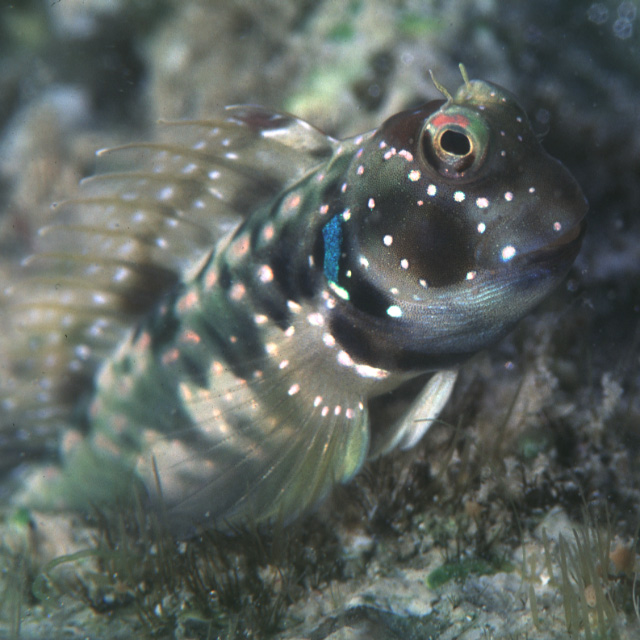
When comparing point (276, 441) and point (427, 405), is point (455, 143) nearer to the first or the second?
point (427, 405)

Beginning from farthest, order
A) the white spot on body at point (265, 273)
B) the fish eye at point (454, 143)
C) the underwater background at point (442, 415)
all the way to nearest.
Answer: the white spot on body at point (265, 273)
the underwater background at point (442, 415)
the fish eye at point (454, 143)

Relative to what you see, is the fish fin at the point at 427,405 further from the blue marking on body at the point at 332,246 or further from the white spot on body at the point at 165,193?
the white spot on body at the point at 165,193

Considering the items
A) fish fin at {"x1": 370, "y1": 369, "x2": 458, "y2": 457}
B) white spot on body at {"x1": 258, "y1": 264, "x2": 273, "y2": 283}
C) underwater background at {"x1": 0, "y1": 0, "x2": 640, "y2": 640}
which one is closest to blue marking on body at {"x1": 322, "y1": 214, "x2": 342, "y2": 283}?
white spot on body at {"x1": 258, "y1": 264, "x2": 273, "y2": 283}

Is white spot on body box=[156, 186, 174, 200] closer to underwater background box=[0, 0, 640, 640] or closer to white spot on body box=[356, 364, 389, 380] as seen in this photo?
underwater background box=[0, 0, 640, 640]

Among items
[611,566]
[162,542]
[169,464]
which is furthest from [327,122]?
[611,566]

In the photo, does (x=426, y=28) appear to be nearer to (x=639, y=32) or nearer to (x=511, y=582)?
(x=639, y=32)

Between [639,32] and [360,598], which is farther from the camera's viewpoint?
[639,32]

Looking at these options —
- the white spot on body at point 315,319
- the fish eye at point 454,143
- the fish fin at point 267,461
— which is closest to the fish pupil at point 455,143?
the fish eye at point 454,143

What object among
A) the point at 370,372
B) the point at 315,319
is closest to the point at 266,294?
the point at 315,319
